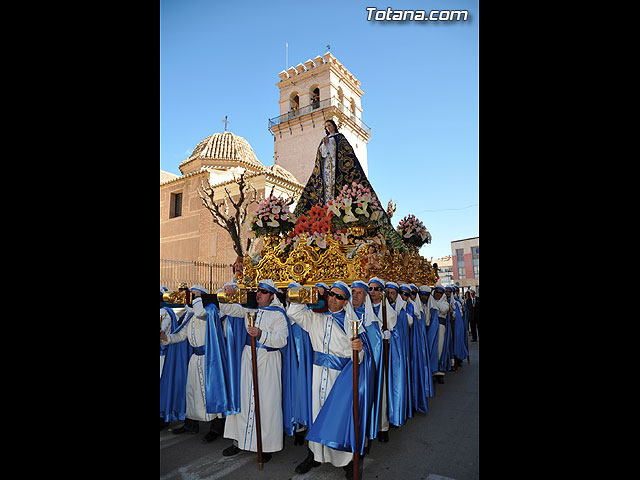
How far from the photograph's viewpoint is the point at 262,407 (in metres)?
4.04

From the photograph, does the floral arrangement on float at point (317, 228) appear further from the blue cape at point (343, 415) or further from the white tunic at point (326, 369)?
the blue cape at point (343, 415)

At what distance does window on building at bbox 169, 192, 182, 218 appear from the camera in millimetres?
16906

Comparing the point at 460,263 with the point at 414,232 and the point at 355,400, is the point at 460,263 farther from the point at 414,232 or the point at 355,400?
the point at 355,400

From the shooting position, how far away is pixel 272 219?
6.37 m

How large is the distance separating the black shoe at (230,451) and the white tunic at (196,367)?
2.15 feet

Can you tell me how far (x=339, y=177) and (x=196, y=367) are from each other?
3.84 m

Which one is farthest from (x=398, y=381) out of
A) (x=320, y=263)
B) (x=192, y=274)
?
(x=192, y=274)

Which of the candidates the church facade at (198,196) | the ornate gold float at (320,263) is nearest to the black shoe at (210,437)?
the ornate gold float at (320,263)

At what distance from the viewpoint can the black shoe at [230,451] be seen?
4.09 metres

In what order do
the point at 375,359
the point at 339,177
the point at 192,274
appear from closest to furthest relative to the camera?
1. the point at 375,359
2. the point at 339,177
3. the point at 192,274

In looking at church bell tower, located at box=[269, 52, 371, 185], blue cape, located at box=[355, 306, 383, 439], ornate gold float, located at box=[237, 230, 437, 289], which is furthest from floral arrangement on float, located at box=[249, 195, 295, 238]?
church bell tower, located at box=[269, 52, 371, 185]
